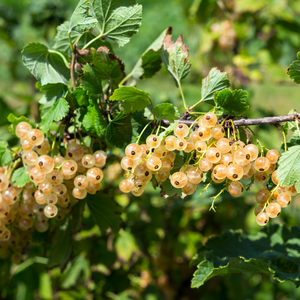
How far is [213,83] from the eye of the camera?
0.66 metres

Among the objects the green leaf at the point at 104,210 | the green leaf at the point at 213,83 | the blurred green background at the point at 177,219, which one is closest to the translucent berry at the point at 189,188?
the green leaf at the point at 213,83

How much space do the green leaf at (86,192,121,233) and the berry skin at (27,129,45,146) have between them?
0.76 feet

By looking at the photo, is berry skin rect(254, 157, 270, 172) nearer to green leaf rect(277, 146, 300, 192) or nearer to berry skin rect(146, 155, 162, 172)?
green leaf rect(277, 146, 300, 192)

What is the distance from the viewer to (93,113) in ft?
2.19

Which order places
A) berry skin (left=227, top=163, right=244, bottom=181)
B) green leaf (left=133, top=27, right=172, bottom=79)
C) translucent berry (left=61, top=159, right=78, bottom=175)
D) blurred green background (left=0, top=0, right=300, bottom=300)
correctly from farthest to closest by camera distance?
blurred green background (left=0, top=0, right=300, bottom=300)
green leaf (left=133, top=27, right=172, bottom=79)
translucent berry (left=61, top=159, right=78, bottom=175)
berry skin (left=227, top=163, right=244, bottom=181)

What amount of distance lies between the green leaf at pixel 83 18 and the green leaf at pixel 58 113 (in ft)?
0.54

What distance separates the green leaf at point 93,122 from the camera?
0.66 m

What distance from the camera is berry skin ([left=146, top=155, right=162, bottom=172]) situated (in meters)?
0.56

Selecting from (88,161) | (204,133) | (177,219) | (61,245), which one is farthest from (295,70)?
(177,219)

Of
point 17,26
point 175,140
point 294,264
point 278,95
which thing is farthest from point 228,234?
point 278,95

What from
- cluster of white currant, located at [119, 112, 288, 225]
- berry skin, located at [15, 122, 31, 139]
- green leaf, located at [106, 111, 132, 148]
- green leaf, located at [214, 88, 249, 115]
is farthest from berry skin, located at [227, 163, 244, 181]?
berry skin, located at [15, 122, 31, 139]

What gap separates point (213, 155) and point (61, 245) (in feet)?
1.82

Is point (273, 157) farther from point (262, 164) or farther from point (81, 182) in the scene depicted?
point (81, 182)

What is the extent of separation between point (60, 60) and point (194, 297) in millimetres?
1391
